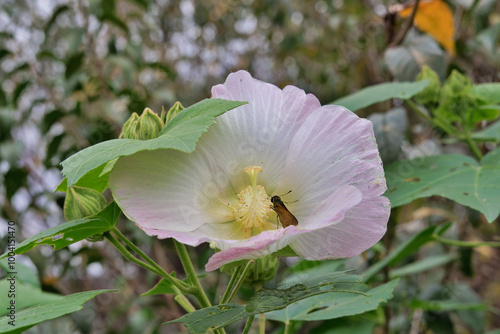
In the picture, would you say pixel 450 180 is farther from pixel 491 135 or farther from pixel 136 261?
pixel 136 261

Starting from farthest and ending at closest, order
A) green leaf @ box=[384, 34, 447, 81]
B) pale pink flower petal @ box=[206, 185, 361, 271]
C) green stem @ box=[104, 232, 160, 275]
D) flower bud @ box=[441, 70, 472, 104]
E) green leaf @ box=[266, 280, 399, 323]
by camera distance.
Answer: green leaf @ box=[384, 34, 447, 81] < flower bud @ box=[441, 70, 472, 104] < green leaf @ box=[266, 280, 399, 323] < green stem @ box=[104, 232, 160, 275] < pale pink flower petal @ box=[206, 185, 361, 271]

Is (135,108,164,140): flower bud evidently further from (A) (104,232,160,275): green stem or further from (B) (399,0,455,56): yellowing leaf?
(B) (399,0,455,56): yellowing leaf

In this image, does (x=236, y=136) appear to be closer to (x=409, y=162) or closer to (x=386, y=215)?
(x=386, y=215)

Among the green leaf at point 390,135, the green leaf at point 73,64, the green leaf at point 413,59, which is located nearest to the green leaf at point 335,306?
the green leaf at point 390,135

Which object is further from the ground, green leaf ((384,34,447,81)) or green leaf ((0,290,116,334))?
green leaf ((0,290,116,334))

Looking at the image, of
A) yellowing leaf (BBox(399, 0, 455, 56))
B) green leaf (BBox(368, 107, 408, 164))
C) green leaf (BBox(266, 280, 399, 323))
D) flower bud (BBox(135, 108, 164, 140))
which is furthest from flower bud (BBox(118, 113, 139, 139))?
yellowing leaf (BBox(399, 0, 455, 56))

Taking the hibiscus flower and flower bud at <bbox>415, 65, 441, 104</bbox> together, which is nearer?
the hibiscus flower

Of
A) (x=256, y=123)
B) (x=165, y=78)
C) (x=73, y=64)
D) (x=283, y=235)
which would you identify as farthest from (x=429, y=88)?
(x=165, y=78)
